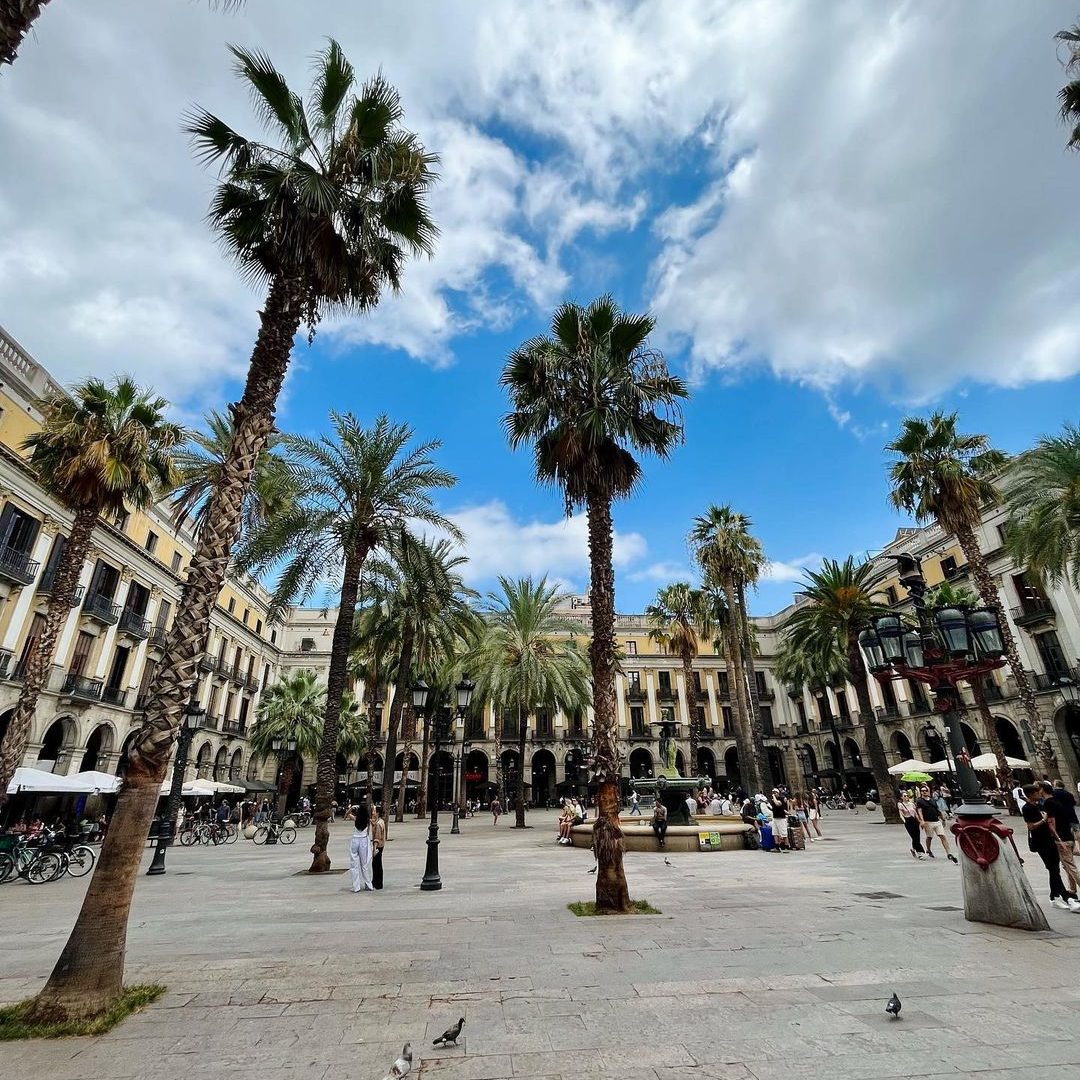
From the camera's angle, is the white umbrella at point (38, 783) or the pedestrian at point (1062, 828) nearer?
the pedestrian at point (1062, 828)

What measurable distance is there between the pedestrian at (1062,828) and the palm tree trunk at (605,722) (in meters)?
5.77

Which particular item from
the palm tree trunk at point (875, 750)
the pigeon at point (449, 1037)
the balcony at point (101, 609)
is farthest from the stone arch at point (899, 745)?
the balcony at point (101, 609)

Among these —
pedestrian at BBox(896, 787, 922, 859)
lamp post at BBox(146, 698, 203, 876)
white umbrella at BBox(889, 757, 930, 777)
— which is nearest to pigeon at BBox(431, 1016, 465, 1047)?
pedestrian at BBox(896, 787, 922, 859)

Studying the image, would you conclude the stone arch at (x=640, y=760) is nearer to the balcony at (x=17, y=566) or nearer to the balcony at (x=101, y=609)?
the balcony at (x=101, y=609)

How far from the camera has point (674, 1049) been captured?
13.6ft

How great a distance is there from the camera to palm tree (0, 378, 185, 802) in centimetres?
1609

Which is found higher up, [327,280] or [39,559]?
[39,559]

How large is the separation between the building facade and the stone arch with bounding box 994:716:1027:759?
0.10m

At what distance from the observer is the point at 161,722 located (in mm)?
5723

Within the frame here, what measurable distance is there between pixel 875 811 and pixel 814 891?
97.2 feet

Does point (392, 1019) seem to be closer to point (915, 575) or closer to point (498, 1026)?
point (498, 1026)

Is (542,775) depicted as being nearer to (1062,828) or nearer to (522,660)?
(522,660)

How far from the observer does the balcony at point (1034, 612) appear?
31406mm

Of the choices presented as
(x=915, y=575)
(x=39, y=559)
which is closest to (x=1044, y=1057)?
(x=915, y=575)
